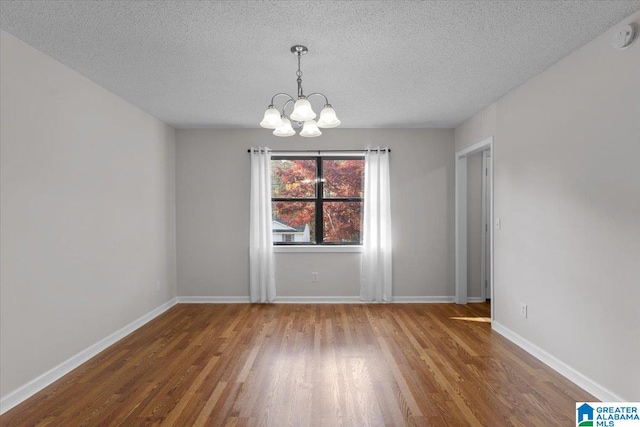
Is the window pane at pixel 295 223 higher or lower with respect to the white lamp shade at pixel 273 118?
lower

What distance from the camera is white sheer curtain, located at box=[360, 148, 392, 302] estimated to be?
5.22m

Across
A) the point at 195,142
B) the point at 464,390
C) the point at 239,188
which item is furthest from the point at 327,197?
the point at 464,390

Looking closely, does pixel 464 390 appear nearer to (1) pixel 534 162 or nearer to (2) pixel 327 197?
(1) pixel 534 162

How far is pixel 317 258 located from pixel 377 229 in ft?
3.07

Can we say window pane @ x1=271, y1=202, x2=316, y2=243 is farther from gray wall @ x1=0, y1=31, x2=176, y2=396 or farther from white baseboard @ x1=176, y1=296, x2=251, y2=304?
gray wall @ x1=0, y1=31, x2=176, y2=396

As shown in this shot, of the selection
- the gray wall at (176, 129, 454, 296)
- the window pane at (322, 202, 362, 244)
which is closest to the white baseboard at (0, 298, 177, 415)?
the gray wall at (176, 129, 454, 296)

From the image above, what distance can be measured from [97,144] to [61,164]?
56cm

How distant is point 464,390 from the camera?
263 centimetres

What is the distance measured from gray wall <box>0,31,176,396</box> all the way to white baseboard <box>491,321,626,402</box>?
3889mm

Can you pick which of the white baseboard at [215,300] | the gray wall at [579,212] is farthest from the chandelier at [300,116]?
the white baseboard at [215,300]

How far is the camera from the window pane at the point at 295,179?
541cm

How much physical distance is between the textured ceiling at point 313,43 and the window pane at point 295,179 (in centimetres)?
151

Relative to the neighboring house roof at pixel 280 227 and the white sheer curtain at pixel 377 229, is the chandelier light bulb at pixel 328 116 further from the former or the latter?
the neighboring house roof at pixel 280 227

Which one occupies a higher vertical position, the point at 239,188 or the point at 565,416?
the point at 239,188
